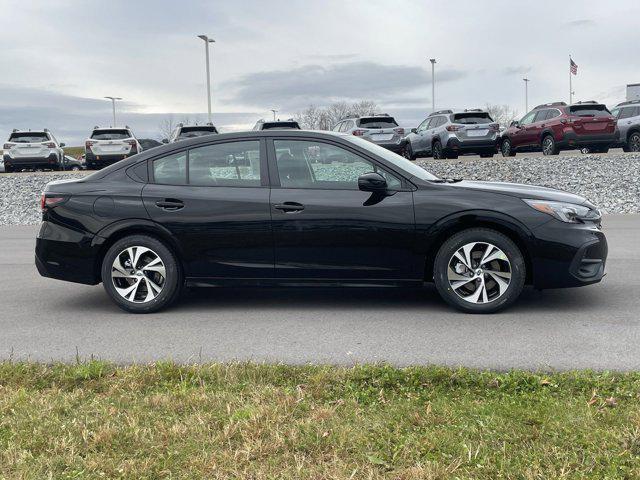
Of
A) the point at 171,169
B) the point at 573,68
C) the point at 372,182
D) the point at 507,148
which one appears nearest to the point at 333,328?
the point at 372,182

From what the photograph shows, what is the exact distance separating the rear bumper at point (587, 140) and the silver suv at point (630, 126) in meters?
1.82

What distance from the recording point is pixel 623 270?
791cm

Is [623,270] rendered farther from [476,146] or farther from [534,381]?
[476,146]

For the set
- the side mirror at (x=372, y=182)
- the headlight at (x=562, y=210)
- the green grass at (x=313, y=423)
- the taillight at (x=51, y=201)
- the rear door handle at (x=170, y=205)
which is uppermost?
the side mirror at (x=372, y=182)

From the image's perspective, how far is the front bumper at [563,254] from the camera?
579cm

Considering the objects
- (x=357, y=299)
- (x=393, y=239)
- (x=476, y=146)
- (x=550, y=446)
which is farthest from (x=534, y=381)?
(x=476, y=146)

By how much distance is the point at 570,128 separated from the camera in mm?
21234

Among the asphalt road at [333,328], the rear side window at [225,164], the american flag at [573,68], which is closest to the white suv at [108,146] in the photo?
the asphalt road at [333,328]

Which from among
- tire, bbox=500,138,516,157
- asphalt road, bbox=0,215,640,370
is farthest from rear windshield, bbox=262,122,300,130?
asphalt road, bbox=0,215,640,370

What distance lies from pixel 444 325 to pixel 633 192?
40.8 feet

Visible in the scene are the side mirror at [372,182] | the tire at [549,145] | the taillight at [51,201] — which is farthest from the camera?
the tire at [549,145]

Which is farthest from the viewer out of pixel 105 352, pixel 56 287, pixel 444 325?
pixel 56 287

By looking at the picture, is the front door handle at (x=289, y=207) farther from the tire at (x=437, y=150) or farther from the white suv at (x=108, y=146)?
the white suv at (x=108, y=146)

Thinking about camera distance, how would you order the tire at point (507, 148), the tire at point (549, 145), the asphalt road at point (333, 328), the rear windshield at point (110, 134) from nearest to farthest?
the asphalt road at point (333, 328) < the tire at point (549, 145) < the tire at point (507, 148) < the rear windshield at point (110, 134)
